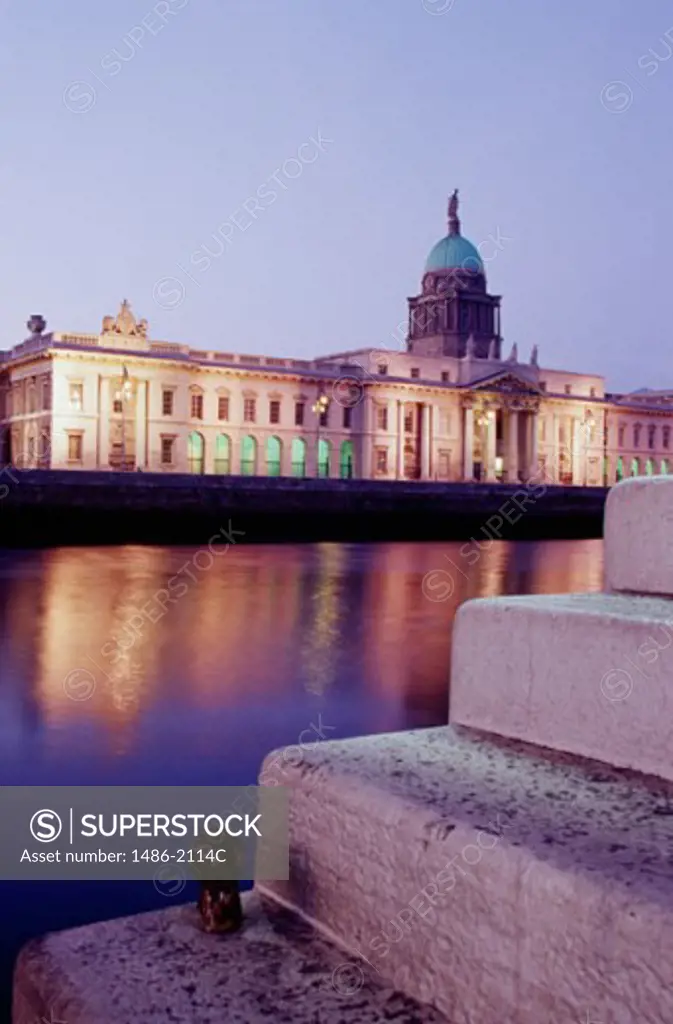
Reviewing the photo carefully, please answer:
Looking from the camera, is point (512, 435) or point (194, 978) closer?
point (194, 978)

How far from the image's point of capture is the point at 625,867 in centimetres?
140

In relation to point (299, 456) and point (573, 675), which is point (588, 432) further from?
point (573, 675)

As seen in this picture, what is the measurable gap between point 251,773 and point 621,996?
86.7 inches

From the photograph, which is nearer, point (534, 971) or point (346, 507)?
point (534, 971)

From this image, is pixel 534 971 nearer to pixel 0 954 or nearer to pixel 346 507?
pixel 0 954

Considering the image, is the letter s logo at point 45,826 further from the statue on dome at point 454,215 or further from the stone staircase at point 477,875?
the statue on dome at point 454,215

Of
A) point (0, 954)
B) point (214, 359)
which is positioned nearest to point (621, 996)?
point (0, 954)

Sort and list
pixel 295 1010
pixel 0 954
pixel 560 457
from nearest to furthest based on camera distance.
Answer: pixel 295 1010 < pixel 0 954 < pixel 560 457

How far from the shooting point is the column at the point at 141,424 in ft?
191

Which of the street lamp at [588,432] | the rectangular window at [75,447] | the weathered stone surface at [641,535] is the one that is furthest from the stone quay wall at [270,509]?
the street lamp at [588,432]

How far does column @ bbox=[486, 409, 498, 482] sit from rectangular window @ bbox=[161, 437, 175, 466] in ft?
72.6

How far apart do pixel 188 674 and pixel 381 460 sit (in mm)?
64028

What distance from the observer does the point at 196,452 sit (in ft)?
209

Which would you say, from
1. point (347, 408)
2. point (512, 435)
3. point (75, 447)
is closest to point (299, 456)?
point (347, 408)
